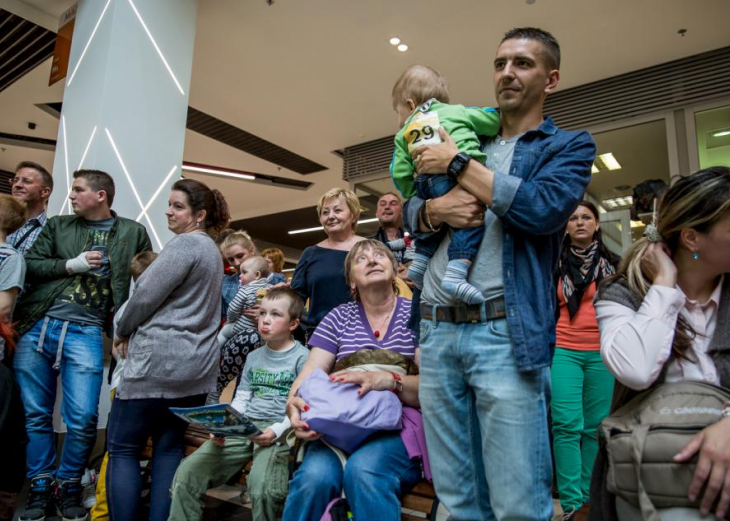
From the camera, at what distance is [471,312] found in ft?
4.18

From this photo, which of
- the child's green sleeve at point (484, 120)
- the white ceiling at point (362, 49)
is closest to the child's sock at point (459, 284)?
the child's green sleeve at point (484, 120)

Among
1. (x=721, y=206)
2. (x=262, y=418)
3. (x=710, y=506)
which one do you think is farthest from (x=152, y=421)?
(x=721, y=206)

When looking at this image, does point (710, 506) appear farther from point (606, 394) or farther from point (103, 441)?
point (103, 441)

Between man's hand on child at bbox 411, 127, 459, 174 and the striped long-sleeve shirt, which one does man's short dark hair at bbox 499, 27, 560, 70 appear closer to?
man's hand on child at bbox 411, 127, 459, 174

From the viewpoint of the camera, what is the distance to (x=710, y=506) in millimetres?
973

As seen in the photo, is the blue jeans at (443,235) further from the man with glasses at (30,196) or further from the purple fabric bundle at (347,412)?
the man with glasses at (30,196)

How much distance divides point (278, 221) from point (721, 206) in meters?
11.6

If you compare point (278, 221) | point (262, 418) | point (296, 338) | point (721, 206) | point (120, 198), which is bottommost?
point (262, 418)

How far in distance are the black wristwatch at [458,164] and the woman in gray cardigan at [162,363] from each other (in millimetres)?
1366

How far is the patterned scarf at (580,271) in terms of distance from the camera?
8.96 feet

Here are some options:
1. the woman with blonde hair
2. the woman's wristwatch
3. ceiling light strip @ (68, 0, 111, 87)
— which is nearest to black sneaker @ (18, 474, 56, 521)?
the woman with blonde hair

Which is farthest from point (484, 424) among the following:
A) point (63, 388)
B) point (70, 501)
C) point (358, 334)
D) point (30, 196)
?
point (30, 196)

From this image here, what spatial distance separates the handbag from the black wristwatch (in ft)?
2.21

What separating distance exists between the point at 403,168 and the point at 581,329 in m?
1.52
